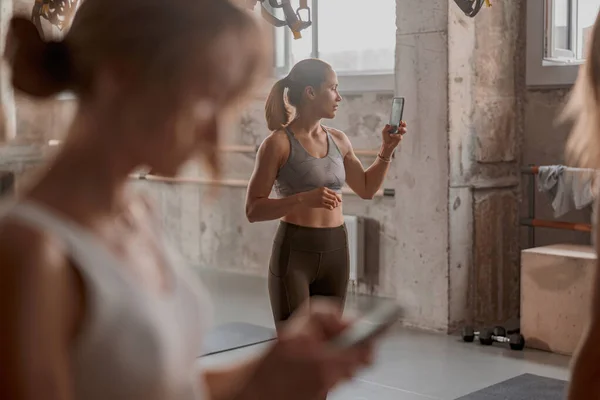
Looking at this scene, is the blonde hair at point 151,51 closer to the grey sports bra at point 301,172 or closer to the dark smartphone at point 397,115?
the grey sports bra at point 301,172

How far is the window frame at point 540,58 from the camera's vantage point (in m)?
5.86

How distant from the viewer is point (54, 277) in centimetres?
83

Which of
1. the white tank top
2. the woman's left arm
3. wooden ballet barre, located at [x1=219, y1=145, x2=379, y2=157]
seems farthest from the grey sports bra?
the white tank top

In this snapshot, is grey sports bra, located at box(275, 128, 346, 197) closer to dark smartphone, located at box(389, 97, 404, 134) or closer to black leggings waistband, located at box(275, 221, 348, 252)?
black leggings waistband, located at box(275, 221, 348, 252)

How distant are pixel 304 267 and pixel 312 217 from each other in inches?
9.1

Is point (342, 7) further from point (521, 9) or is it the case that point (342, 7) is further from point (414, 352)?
point (414, 352)

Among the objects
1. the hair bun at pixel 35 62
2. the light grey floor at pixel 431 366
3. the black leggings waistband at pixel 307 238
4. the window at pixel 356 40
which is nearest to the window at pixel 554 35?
the window at pixel 356 40

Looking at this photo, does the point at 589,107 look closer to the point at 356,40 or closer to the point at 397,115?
the point at 397,115

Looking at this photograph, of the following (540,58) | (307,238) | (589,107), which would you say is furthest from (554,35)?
(589,107)

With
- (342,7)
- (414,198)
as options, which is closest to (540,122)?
(414,198)

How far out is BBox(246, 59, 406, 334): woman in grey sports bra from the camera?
144 inches

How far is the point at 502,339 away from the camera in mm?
5402

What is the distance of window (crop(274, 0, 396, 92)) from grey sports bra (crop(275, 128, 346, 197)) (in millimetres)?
2889

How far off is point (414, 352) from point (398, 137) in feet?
5.88
